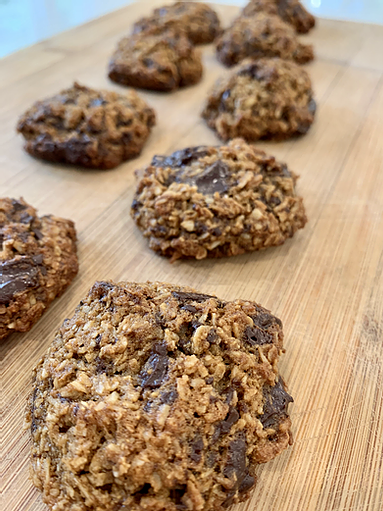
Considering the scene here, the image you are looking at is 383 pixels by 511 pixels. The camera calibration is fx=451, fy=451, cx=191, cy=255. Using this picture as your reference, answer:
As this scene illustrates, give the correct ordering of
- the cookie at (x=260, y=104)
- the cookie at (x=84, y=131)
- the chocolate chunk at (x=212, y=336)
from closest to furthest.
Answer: the chocolate chunk at (x=212, y=336) → the cookie at (x=84, y=131) → the cookie at (x=260, y=104)

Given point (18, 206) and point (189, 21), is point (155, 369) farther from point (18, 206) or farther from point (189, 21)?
point (189, 21)

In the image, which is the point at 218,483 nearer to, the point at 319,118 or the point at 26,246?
the point at 26,246

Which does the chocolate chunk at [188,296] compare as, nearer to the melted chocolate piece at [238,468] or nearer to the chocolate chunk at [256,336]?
the chocolate chunk at [256,336]

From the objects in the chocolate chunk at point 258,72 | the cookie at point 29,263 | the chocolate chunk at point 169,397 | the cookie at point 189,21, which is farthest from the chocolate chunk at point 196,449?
the cookie at point 189,21

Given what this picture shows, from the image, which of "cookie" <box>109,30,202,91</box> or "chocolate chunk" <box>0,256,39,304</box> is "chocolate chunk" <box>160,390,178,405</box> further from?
"cookie" <box>109,30,202,91</box>

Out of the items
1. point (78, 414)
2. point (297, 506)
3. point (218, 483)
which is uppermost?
point (78, 414)

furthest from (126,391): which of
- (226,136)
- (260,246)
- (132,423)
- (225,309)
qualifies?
(226,136)
